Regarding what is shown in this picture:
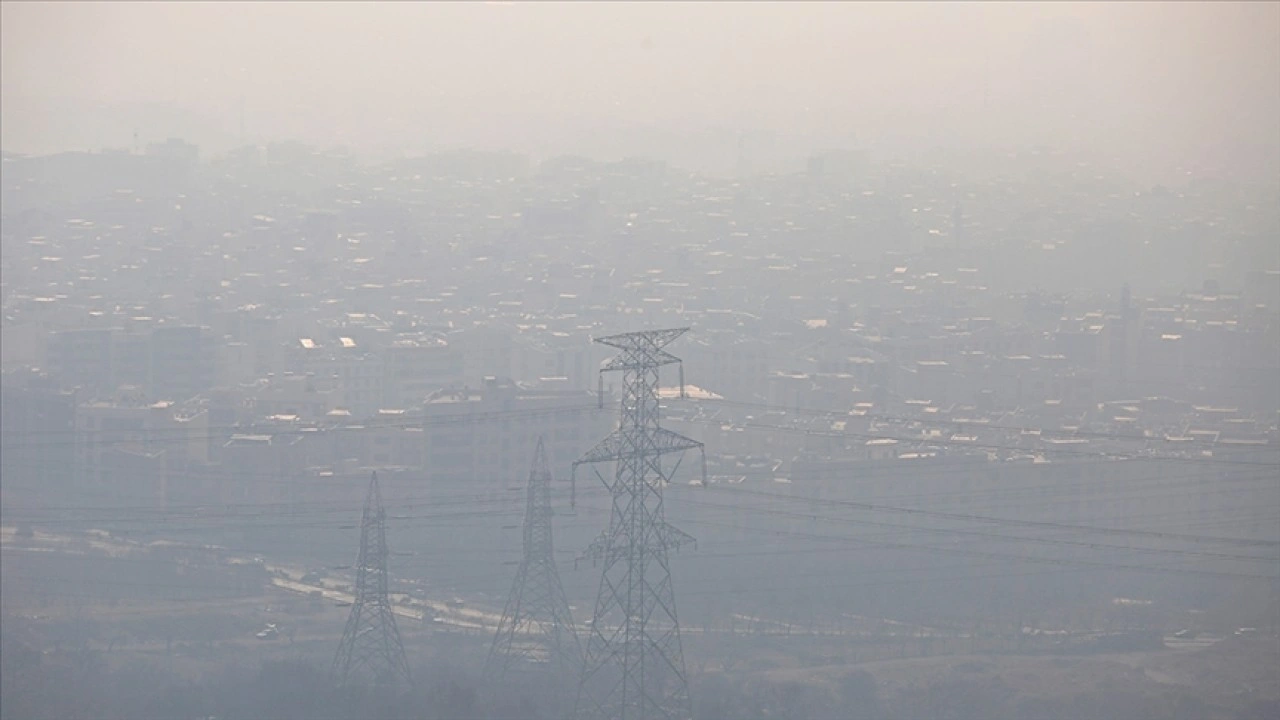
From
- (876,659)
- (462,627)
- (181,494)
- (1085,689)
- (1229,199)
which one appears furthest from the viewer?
(1229,199)

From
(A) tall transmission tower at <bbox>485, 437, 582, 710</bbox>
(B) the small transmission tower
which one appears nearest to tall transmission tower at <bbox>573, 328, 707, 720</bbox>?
(A) tall transmission tower at <bbox>485, 437, 582, 710</bbox>

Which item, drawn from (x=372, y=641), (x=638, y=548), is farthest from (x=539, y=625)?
(x=638, y=548)

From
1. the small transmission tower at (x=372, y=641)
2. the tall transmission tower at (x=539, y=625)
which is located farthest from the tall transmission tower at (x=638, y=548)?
the small transmission tower at (x=372, y=641)

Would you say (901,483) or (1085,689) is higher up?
(901,483)

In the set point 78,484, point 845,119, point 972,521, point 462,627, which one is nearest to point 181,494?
point 78,484

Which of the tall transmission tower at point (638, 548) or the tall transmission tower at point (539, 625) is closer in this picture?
the tall transmission tower at point (638, 548)

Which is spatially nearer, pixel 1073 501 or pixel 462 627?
pixel 462 627

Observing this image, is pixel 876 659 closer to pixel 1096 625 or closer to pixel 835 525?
pixel 1096 625

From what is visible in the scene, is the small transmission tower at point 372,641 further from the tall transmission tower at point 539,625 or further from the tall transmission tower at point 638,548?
the tall transmission tower at point 638,548
